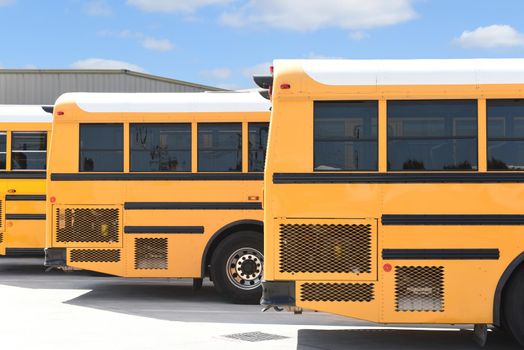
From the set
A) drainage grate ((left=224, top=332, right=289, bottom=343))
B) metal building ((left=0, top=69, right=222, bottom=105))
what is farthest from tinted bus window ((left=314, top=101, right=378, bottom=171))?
metal building ((left=0, top=69, right=222, bottom=105))

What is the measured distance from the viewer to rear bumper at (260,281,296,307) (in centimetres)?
792

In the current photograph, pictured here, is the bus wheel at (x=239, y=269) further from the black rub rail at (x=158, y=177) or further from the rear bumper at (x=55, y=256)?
the rear bumper at (x=55, y=256)

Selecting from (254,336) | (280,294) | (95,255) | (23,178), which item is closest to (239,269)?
(95,255)

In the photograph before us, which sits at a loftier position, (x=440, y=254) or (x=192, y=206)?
(x=192, y=206)

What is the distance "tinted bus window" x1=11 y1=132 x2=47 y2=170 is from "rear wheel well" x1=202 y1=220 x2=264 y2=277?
470cm

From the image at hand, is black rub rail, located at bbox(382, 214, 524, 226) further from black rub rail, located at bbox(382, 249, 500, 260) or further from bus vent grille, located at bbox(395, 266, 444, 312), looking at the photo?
bus vent grille, located at bbox(395, 266, 444, 312)

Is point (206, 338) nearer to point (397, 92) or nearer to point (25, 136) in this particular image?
point (397, 92)

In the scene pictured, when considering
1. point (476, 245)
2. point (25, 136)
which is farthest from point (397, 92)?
point (25, 136)

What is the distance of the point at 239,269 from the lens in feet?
37.7

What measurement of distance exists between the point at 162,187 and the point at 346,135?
14.3ft

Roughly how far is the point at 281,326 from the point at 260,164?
263 cm

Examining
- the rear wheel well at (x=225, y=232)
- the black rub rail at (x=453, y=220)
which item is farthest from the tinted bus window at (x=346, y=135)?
the rear wheel well at (x=225, y=232)

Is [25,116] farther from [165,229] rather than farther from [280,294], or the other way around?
[280,294]

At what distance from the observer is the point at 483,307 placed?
780 cm
